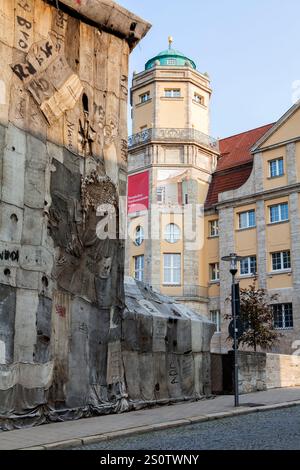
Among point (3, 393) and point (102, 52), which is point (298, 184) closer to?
point (102, 52)

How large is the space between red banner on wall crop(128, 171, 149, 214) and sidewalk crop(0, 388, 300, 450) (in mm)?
23991

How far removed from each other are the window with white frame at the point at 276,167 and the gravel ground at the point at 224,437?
85.8ft

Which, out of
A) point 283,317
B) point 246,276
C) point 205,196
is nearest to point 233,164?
point 205,196

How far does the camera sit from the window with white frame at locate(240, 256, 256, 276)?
125 feet

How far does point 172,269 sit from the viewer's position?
1601 inches

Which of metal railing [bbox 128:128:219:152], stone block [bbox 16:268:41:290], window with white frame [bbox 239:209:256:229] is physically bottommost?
stone block [bbox 16:268:41:290]

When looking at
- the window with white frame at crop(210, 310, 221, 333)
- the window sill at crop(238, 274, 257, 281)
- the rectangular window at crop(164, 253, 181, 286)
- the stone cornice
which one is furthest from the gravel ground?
the rectangular window at crop(164, 253, 181, 286)

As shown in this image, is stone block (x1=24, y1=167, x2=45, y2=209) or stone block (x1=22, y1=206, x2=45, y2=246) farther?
stone block (x1=24, y1=167, x2=45, y2=209)

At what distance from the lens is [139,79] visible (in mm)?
44969

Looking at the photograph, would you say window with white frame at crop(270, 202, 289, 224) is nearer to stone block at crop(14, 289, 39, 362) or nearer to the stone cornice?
the stone cornice

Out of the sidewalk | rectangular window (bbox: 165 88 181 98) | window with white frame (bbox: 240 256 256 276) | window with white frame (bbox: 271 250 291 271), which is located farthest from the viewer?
rectangular window (bbox: 165 88 181 98)

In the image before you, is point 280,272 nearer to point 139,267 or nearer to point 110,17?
point 139,267

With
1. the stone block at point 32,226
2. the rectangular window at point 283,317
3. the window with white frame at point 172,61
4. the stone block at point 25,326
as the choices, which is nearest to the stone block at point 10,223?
the stone block at point 32,226
